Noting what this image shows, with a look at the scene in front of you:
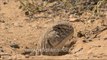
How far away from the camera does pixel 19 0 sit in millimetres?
7488

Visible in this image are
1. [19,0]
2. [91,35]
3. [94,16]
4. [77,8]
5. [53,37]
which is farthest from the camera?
[19,0]

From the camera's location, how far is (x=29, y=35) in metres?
6.39

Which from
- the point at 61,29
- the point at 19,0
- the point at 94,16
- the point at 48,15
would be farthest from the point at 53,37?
the point at 19,0

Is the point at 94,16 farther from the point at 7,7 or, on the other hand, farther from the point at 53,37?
the point at 7,7

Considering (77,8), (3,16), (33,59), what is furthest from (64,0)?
(33,59)

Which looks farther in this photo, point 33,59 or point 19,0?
point 19,0

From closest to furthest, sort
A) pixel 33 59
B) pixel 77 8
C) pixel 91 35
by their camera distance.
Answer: pixel 33 59 < pixel 91 35 < pixel 77 8

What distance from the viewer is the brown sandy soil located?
15.1ft

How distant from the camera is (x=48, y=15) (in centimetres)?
712

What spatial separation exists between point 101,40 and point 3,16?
8.81 ft

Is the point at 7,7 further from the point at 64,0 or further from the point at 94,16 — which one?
the point at 94,16

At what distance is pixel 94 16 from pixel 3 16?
1.95m

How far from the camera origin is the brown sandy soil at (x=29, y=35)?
4.59 meters

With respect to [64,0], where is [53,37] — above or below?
below
